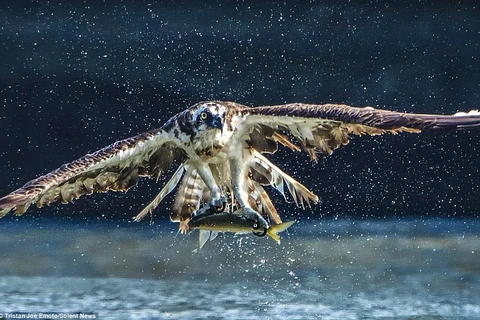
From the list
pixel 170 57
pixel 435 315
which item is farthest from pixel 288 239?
pixel 435 315

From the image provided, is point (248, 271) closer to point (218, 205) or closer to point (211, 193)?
point (211, 193)

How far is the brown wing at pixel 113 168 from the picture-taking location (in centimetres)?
620

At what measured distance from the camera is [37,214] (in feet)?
37.9

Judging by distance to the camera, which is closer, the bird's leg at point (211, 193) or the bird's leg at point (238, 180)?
the bird's leg at point (211, 193)

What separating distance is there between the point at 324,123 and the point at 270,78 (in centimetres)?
471

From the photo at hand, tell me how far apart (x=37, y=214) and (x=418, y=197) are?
4.60 metres

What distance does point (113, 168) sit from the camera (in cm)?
699

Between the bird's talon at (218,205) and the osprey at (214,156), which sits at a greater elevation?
the osprey at (214,156)

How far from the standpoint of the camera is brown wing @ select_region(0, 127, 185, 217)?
620cm

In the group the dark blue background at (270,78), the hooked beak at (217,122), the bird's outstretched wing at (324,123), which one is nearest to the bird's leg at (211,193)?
the bird's outstretched wing at (324,123)

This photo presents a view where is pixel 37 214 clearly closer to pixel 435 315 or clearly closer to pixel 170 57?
pixel 170 57

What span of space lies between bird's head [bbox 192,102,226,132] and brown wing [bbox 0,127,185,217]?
1.00 ft

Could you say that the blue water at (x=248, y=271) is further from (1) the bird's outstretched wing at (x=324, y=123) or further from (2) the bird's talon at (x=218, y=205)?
(1) the bird's outstretched wing at (x=324, y=123)

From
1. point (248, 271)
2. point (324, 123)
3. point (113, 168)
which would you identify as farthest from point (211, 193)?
point (248, 271)
